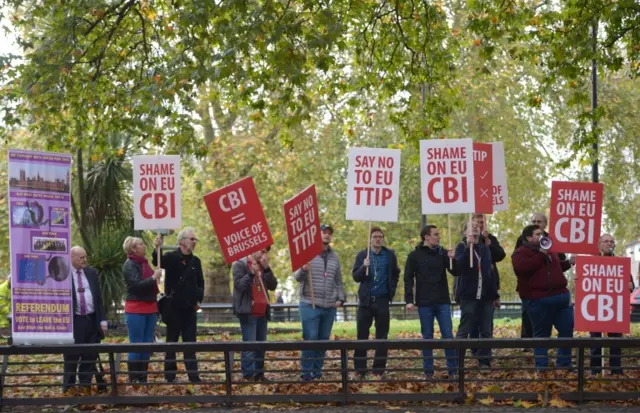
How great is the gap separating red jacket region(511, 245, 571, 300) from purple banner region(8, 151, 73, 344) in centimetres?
525

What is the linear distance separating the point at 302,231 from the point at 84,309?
9.32 feet

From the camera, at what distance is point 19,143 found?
3978 centimetres

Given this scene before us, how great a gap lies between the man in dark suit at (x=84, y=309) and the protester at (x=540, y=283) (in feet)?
16.4

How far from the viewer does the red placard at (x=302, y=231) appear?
49.6 ft

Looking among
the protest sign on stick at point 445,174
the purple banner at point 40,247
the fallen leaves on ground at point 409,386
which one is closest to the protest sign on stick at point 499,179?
the protest sign on stick at point 445,174

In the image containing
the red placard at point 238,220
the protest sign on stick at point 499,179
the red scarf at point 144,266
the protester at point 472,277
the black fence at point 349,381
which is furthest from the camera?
the protest sign on stick at point 499,179

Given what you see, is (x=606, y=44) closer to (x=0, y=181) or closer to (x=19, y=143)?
(x=19, y=143)

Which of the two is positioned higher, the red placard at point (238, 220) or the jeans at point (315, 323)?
the red placard at point (238, 220)

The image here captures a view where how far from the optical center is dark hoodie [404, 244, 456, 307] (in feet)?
49.6

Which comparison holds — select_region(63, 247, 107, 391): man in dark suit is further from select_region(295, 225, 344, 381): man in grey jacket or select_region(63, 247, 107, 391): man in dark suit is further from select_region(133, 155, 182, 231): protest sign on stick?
select_region(295, 225, 344, 381): man in grey jacket

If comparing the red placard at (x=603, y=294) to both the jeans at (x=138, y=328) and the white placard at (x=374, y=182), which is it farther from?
the jeans at (x=138, y=328)

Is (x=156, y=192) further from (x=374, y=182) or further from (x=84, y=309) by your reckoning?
(x=374, y=182)

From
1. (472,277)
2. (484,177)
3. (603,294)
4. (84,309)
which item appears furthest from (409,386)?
(84,309)

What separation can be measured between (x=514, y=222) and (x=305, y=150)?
8320 mm
